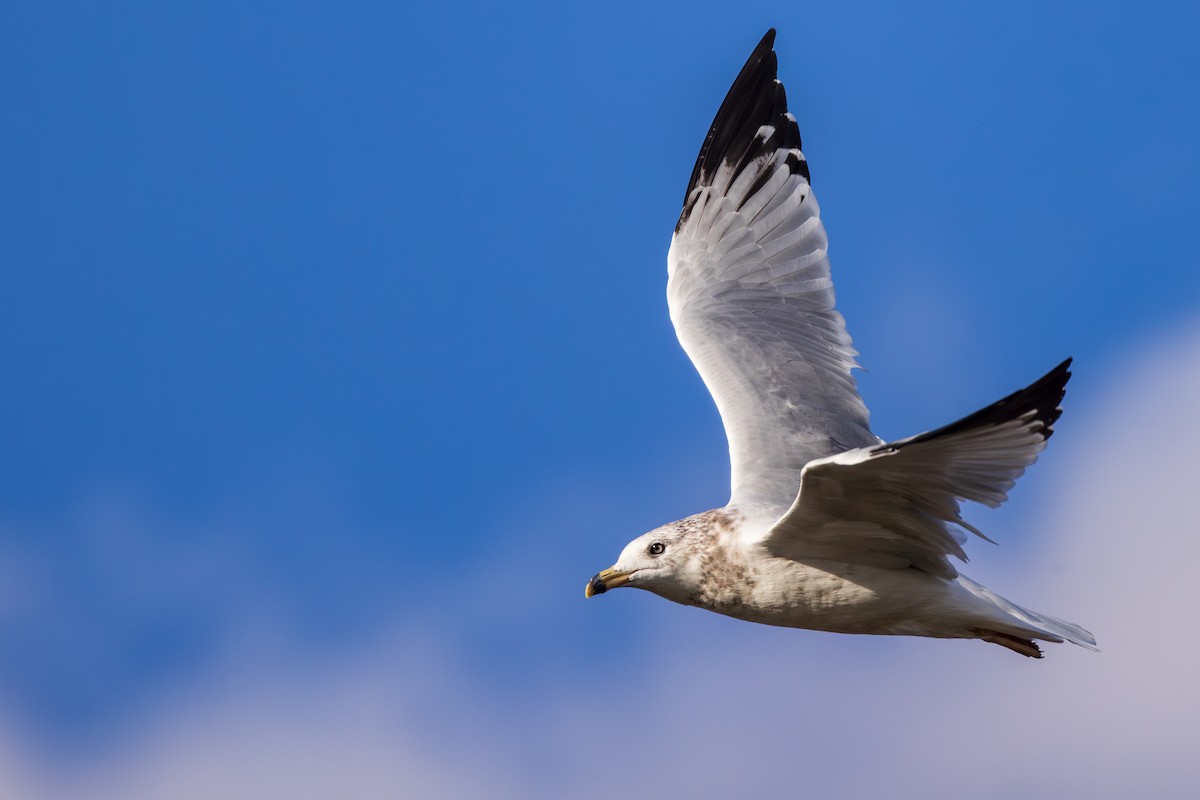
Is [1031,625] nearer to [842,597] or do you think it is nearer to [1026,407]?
[842,597]

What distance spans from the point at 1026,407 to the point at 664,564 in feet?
9.21

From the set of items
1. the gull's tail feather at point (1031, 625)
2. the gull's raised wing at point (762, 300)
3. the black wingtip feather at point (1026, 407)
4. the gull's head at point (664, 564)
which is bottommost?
the gull's tail feather at point (1031, 625)

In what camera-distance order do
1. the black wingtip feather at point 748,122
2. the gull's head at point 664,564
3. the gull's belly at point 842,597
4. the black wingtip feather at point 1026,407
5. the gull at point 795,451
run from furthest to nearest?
the black wingtip feather at point 748,122
the gull's head at point 664,564
the gull's belly at point 842,597
the gull at point 795,451
the black wingtip feather at point 1026,407

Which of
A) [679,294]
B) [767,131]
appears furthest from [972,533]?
[767,131]

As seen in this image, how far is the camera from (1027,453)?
7.95m

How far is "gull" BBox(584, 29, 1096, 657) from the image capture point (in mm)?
8211

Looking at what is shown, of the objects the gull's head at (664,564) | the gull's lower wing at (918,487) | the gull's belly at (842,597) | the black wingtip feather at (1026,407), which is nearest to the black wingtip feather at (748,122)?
the gull's head at (664,564)

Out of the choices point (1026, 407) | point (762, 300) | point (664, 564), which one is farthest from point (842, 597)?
point (762, 300)

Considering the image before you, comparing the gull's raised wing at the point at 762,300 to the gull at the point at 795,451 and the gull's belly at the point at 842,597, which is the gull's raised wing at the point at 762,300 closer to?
the gull at the point at 795,451

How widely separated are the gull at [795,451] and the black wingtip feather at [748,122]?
1 centimetres

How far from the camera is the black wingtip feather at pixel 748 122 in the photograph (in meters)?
12.9

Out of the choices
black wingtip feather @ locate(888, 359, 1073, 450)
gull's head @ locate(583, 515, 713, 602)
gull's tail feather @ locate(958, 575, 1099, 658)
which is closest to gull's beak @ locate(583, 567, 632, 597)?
gull's head @ locate(583, 515, 713, 602)

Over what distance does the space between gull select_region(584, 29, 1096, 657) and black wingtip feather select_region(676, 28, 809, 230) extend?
0.05 feet

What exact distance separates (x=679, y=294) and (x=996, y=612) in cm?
396
